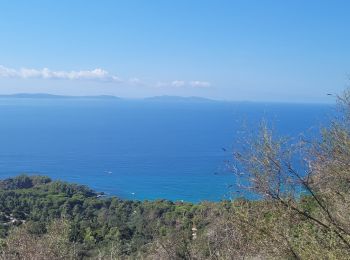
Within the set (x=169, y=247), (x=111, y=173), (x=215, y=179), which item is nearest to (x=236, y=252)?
(x=169, y=247)

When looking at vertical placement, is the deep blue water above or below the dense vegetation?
below

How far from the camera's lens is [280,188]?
195 inches

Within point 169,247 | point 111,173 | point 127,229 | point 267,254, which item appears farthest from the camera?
point 111,173

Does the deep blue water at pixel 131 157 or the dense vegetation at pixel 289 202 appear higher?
the dense vegetation at pixel 289 202

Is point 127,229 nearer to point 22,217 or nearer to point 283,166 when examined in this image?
point 22,217

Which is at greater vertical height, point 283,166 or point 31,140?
point 283,166

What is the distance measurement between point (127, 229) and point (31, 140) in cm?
6815

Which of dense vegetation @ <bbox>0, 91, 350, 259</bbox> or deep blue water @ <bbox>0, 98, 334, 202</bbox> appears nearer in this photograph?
dense vegetation @ <bbox>0, 91, 350, 259</bbox>

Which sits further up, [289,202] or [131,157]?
[289,202]

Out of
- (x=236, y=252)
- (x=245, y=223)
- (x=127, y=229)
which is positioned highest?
(x=245, y=223)

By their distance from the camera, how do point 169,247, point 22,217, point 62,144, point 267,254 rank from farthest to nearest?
point 62,144 → point 22,217 → point 169,247 → point 267,254

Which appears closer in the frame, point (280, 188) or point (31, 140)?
point (280, 188)

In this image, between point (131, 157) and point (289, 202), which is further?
point (131, 157)

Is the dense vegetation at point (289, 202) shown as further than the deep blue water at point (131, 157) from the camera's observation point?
No
